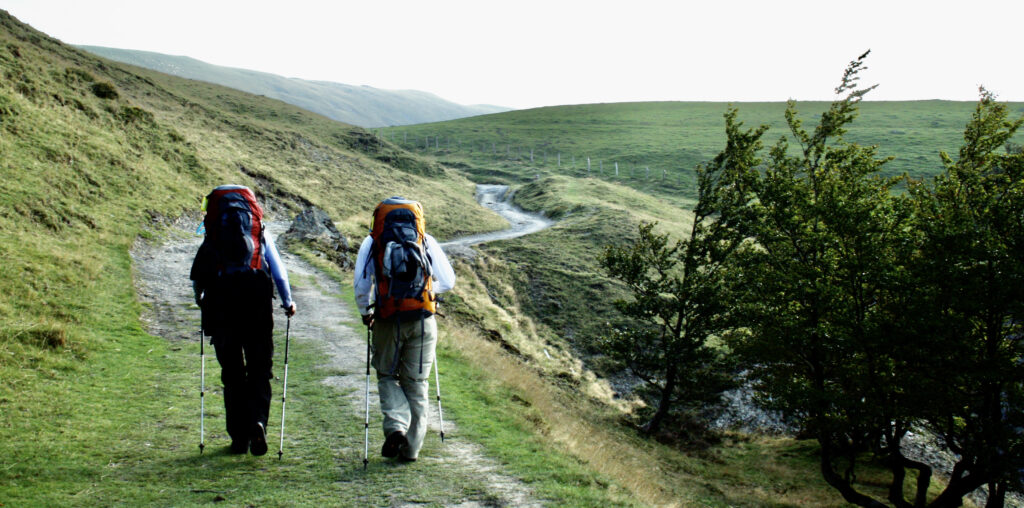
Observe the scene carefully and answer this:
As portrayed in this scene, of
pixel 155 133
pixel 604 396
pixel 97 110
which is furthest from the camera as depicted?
pixel 155 133

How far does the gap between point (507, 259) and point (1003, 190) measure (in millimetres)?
30291

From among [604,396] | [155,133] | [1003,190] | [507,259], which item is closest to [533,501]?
[1003,190]

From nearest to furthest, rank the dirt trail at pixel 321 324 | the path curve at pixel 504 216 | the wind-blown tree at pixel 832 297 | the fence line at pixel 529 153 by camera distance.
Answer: the dirt trail at pixel 321 324 < the wind-blown tree at pixel 832 297 < the path curve at pixel 504 216 < the fence line at pixel 529 153

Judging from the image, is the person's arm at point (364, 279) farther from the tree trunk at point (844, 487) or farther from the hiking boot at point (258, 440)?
the tree trunk at point (844, 487)

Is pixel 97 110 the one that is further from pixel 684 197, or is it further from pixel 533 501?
pixel 684 197

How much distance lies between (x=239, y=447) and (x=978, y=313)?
55.9 ft

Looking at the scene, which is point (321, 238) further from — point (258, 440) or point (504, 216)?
point (504, 216)

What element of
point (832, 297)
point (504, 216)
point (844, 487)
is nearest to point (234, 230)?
point (832, 297)

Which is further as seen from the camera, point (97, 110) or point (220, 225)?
point (97, 110)

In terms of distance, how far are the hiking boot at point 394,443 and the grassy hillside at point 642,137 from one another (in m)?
83.3

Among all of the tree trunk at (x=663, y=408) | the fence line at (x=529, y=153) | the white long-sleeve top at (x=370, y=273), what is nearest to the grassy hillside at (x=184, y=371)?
the tree trunk at (x=663, y=408)

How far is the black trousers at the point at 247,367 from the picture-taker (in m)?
6.30

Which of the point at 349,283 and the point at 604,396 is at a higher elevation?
the point at 349,283

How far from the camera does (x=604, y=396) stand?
2659cm
